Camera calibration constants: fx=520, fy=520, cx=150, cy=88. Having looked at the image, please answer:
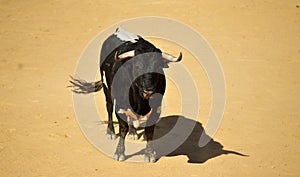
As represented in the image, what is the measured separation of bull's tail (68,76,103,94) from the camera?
11320 mm

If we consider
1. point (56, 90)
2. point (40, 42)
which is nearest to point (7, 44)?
point (40, 42)

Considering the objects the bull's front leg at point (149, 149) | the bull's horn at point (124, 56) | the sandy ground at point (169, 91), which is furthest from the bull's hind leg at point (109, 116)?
the bull's horn at point (124, 56)

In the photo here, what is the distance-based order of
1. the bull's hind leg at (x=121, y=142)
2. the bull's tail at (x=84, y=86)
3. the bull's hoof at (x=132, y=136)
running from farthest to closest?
the bull's tail at (x=84, y=86), the bull's hoof at (x=132, y=136), the bull's hind leg at (x=121, y=142)

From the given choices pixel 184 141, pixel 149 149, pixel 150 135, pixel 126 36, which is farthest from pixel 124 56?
pixel 184 141

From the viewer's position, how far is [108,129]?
9766 mm

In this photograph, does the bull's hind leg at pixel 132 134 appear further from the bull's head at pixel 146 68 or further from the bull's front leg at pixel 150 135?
the bull's head at pixel 146 68

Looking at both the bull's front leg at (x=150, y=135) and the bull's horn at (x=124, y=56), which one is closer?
the bull's horn at (x=124, y=56)

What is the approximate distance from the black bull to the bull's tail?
1.93 m

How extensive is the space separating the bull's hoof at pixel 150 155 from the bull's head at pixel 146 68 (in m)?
1.08

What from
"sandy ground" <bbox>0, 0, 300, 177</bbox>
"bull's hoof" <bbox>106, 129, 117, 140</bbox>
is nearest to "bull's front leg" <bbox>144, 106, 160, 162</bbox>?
"sandy ground" <bbox>0, 0, 300, 177</bbox>

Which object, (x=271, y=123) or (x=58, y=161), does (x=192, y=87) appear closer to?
(x=271, y=123)

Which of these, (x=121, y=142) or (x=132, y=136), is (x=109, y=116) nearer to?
(x=132, y=136)

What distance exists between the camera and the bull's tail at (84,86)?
11.3 metres

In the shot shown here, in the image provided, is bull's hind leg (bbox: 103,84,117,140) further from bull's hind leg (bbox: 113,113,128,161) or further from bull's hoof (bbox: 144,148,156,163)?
bull's hoof (bbox: 144,148,156,163)
